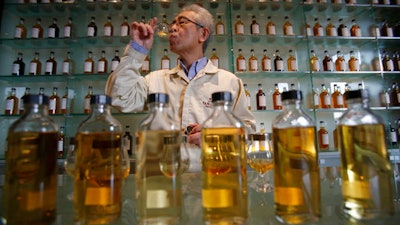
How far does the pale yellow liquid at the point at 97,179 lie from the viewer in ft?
1.04

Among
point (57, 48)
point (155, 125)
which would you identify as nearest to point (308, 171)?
point (155, 125)

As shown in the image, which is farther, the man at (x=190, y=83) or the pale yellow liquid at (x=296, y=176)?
the man at (x=190, y=83)

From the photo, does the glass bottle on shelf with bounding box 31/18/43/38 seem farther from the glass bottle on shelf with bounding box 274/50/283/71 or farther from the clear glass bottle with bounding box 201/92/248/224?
the clear glass bottle with bounding box 201/92/248/224

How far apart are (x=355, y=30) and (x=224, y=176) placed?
2.57m

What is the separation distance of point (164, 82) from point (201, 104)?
0.81 feet

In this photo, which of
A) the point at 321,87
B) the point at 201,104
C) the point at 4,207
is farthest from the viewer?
the point at 321,87

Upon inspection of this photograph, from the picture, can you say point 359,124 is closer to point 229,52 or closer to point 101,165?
point 101,165

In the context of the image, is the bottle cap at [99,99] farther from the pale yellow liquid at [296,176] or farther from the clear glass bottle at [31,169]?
the pale yellow liquid at [296,176]

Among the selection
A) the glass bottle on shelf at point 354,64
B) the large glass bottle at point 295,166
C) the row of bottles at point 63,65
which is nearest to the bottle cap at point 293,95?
the large glass bottle at point 295,166

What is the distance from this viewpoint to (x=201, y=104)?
124cm

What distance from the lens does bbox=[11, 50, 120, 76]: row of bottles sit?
202 cm

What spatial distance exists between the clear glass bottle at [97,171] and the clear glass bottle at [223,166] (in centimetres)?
12

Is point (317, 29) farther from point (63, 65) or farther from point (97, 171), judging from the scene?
point (97, 171)

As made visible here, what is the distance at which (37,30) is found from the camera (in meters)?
2.11
